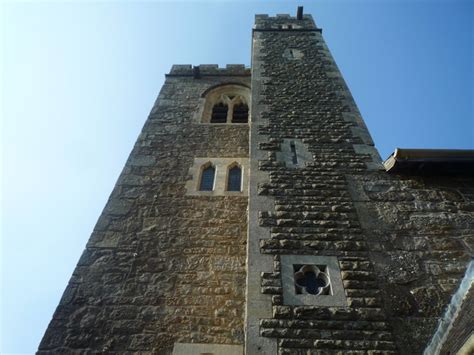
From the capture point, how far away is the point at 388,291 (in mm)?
3771

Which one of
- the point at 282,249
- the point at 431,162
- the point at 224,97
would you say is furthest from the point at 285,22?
the point at 282,249

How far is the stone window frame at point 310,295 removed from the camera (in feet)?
11.8

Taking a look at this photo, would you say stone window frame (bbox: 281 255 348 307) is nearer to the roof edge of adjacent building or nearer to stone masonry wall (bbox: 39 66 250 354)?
stone masonry wall (bbox: 39 66 250 354)

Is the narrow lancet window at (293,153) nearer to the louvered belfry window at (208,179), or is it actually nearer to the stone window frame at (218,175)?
the stone window frame at (218,175)

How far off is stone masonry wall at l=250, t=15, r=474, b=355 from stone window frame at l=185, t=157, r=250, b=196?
0.74m

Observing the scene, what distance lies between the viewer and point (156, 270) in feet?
15.6

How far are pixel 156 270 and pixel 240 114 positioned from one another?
5.81m

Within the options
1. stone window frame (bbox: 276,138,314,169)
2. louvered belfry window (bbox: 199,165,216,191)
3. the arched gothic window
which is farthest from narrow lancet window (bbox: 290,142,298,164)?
the arched gothic window

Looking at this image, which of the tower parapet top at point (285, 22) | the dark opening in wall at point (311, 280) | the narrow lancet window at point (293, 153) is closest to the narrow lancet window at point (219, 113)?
the narrow lancet window at point (293, 153)

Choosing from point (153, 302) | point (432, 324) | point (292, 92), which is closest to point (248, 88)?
point (292, 92)

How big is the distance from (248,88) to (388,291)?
810 cm

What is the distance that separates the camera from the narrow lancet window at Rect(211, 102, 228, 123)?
30.3ft

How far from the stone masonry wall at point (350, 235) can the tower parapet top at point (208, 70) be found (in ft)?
15.7

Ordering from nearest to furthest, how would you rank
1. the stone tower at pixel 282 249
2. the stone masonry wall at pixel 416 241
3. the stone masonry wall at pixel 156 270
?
the stone tower at pixel 282 249 → the stone masonry wall at pixel 416 241 → the stone masonry wall at pixel 156 270
